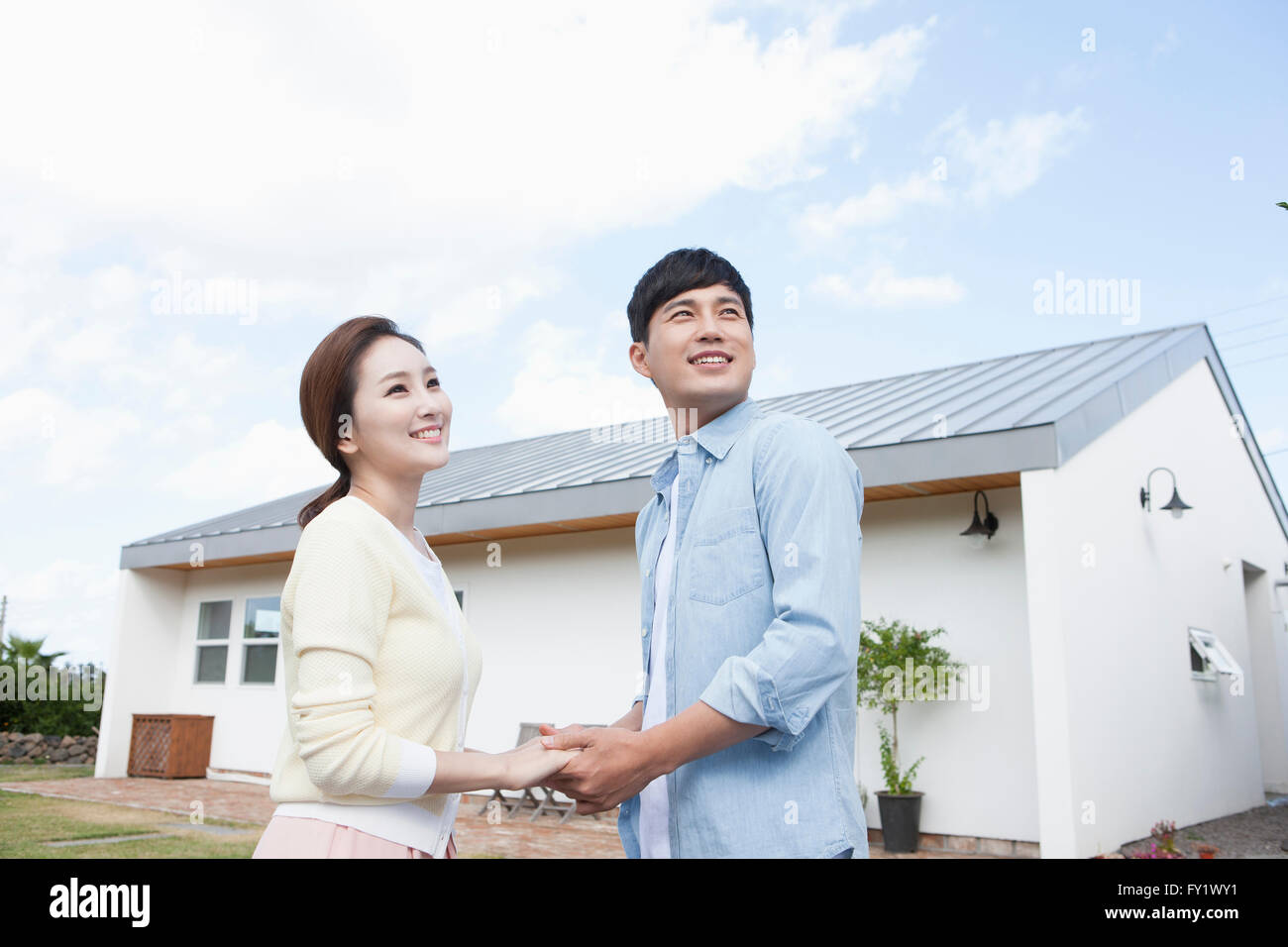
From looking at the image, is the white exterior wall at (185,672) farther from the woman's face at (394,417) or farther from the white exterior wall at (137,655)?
the woman's face at (394,417)

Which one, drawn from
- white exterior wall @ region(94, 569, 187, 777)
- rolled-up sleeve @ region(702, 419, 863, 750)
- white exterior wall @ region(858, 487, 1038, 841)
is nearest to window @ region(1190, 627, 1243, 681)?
white exterior wall @ region(858, 487, 1038, 841)

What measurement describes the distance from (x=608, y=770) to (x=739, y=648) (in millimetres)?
261

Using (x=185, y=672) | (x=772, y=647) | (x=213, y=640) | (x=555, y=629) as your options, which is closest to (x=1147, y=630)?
(x=555, y=629)

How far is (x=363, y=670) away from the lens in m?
1.17

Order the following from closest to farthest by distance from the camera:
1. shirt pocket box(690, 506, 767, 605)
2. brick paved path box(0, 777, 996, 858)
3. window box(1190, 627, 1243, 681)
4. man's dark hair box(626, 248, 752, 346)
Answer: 1. shirt pocket box(690, 506, 767, 605)
2. man's dark hair box(626, 248, 752, 346)
3. brick paved path box(0, 777, 996, 858)
4. window box(1190, 627, 1243, 681)

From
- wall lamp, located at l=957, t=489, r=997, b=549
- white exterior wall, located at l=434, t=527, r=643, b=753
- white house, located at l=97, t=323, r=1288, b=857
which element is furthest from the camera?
white exterior wall, located at l=434, t=527, r=643, b=753

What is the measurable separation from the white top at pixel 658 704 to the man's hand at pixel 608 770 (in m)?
0.09

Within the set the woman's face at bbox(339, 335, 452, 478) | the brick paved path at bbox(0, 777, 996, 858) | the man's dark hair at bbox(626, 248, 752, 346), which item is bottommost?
the brick paved path at bbox(0, 777, 996, 858)

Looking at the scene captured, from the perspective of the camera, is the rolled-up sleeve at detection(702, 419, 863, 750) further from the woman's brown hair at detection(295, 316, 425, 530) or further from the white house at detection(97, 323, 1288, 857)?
the white house at detection(97, 323, 1288, 857)

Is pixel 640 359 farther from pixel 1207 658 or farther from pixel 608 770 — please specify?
pixel 1207 658

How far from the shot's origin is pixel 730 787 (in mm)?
1299

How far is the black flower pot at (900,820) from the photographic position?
6.91 meters

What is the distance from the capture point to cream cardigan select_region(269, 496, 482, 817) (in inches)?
45.0

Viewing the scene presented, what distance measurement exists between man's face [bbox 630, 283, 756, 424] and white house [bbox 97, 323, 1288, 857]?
5.35 m
